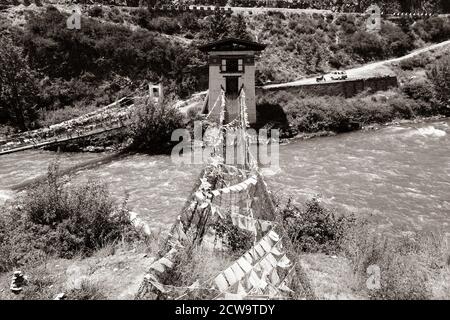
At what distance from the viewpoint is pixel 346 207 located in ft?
70.1

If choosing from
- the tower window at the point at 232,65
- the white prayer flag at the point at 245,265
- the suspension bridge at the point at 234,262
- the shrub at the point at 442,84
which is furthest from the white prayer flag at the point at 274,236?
the shrub at the point at 442,84

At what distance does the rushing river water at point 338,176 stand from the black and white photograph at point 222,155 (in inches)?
6.6

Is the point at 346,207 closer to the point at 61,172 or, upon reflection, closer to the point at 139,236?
the point at 139,236

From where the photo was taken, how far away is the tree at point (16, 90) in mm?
34688

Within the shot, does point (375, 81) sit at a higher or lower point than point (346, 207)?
higher

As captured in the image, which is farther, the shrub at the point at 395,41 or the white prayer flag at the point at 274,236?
the shrub at the point at 395,41

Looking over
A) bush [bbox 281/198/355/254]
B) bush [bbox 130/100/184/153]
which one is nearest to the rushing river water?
bush [bbox 130/100/184/153]

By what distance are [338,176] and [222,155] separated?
9.10 meters

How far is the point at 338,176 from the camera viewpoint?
26156mm

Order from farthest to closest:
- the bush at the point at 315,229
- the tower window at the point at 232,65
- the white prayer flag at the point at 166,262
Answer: the tower window at the point at 232,65
the bush at the point at 315,229
the white prayer flag at the point at 166,262

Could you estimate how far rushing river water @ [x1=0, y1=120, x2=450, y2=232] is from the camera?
21.1m

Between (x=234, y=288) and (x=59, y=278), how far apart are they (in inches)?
217

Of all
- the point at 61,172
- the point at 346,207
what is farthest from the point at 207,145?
the point at 346,207

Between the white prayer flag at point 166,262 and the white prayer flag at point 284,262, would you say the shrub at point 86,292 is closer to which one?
the white prayer flag at point 166,262
